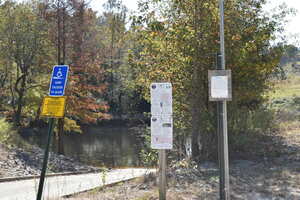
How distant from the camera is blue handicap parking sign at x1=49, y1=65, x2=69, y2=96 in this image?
6223 millimetres

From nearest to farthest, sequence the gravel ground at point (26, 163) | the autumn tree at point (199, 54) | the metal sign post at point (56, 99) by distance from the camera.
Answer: the metal sign post at point (56, 99), the autumn tree at point (199, 54), the gravel ground at point (26, 163)

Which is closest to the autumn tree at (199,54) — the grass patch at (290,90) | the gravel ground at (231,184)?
the gravel ground at (231,184)

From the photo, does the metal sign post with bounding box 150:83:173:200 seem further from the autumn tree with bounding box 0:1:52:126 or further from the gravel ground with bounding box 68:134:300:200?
the autumn tree with bounding box 0:1:52:126

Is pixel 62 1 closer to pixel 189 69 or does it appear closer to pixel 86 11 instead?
pixel 86 11

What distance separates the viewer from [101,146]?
99.1ft

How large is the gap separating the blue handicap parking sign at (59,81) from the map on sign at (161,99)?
1.65 meters

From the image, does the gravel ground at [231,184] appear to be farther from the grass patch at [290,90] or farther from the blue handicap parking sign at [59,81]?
the grass patch at [290,90]

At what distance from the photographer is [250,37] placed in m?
10.0

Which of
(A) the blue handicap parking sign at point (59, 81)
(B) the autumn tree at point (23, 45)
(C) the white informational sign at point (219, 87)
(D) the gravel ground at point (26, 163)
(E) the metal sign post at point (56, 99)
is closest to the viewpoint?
(C) the white informational sign at point (219, 87)

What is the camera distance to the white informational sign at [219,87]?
5.65 meters

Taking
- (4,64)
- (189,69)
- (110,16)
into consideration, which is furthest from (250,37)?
(110,16)

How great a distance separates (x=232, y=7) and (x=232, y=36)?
90 centimetres

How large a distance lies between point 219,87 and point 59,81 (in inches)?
105

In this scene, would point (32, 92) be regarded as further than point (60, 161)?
Yes
